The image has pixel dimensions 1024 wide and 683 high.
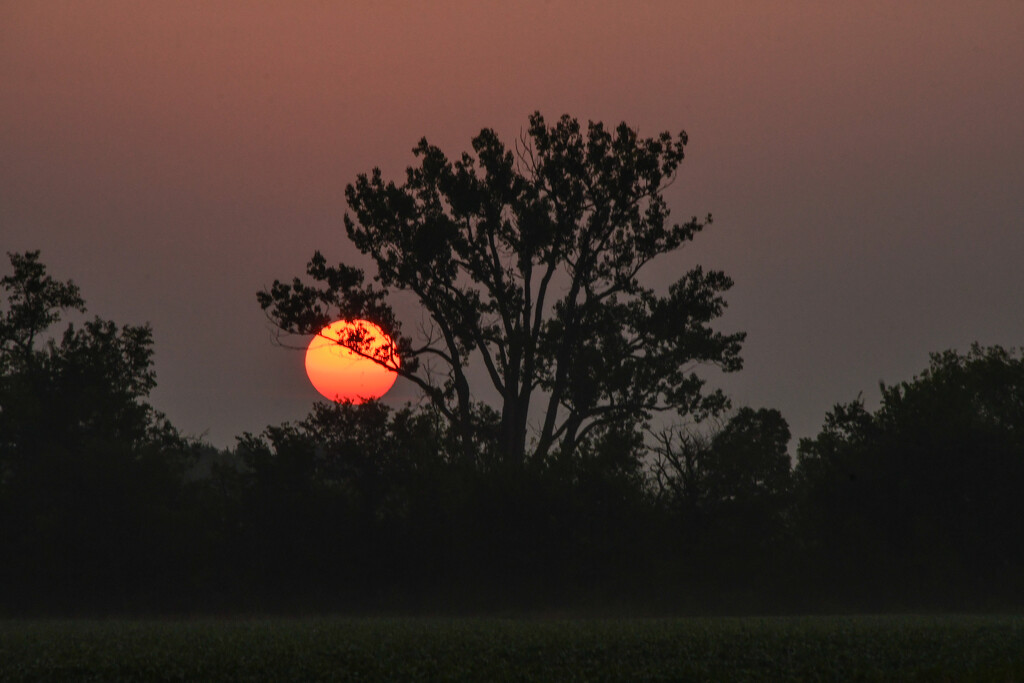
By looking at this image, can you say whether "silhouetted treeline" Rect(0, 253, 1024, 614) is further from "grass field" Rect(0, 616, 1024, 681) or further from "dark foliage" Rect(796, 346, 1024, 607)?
"grass field" Rect(0, 616, 1024, 681)

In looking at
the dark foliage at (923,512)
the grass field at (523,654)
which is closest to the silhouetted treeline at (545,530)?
the dark foliage at (923,512)

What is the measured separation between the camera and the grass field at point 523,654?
20.5 m

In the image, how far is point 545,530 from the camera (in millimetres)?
43906

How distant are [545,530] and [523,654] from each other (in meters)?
21.4

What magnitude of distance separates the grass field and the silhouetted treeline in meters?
16.2

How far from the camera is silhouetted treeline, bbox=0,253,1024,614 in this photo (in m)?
43.8

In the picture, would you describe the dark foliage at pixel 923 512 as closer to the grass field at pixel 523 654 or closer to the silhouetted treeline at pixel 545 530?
the silhouetted treeline at pixel 545 530

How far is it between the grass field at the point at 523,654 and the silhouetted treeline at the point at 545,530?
1621 cm

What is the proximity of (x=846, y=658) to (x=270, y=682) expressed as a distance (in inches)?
466

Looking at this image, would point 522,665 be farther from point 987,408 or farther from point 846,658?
point 987,408

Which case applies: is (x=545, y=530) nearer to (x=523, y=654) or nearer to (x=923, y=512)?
(x=923, y=512)

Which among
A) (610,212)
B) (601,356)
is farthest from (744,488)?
(610,212)

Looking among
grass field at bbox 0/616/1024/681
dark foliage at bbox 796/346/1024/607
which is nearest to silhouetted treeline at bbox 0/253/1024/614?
dark foliage at bbox 796/346/1024/607

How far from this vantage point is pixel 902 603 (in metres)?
44.0
